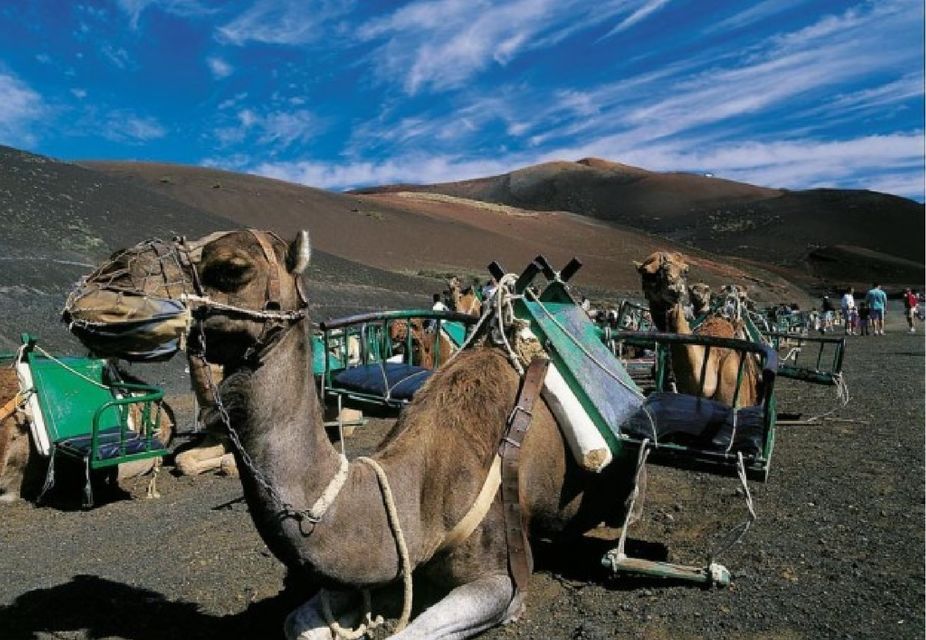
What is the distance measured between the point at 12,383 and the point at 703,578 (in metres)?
6.55

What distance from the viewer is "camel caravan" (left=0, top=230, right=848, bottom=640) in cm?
256

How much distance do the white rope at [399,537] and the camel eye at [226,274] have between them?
97 centimetres

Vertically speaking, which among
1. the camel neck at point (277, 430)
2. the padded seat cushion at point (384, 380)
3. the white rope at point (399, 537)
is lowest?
the white rope at point (399, 537)

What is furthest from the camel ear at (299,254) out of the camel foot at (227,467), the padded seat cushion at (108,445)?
the camel foot at (227,467)

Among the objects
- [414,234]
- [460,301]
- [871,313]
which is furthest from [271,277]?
[414,234]

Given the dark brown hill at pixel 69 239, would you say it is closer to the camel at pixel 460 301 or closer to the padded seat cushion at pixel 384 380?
the camel at pixel 460 301

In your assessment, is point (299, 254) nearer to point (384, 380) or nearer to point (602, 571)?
point (384, 380)

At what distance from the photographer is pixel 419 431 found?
348cm

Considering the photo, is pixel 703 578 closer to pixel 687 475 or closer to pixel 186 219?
pixel 687 475

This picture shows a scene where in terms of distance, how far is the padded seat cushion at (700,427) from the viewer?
12.5ft

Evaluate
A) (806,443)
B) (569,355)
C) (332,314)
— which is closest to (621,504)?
(569,355)

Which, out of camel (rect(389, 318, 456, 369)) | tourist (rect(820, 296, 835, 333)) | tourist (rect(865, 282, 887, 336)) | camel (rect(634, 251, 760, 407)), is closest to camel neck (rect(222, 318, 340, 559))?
camel (rect(634, 251, 760, 407))

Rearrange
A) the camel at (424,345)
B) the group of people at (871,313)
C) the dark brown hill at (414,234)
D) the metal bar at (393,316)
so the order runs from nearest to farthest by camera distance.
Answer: the metal bar at (393,316), the camel at (424,345), the group of people at (871,313), the dark brown hill at (414,234)

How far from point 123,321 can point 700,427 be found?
9.21 feet
